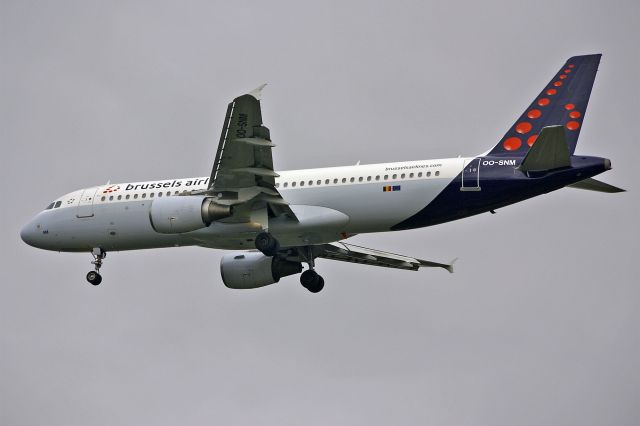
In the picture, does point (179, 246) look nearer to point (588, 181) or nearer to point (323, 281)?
point (323, 281)

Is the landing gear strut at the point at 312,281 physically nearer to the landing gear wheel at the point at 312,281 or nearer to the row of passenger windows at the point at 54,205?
the landing gear wheel at the point at 312,281

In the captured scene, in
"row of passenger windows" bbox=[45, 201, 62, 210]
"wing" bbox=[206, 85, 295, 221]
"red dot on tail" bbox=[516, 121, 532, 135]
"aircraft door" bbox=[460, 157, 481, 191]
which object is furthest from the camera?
"row of passenger windows" bbox=[45, 201, 62, 210]

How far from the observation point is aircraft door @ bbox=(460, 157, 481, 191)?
1517 inches

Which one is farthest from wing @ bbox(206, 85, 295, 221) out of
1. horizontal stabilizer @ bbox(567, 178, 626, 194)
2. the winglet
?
horizontal stabilizer @ bbox(567, 178, 626, 194)

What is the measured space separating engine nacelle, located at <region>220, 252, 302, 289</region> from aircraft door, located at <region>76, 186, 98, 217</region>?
222 inches

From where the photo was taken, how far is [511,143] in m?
39.4

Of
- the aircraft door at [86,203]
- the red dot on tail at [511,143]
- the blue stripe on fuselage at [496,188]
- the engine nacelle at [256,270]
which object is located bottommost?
the engine nacelle at [256,270]

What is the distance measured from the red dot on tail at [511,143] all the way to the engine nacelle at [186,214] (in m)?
9.44

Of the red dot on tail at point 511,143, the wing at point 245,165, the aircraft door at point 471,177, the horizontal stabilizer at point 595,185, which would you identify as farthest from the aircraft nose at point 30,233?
the horizontal stabilizer at point 595,185

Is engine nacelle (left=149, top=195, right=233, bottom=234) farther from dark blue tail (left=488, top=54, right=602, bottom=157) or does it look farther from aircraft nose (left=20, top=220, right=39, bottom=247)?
dark blue tail (left=488, top=54, right=602, bottom=157)

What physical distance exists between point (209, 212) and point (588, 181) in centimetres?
1245

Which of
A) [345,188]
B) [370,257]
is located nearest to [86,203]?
[345,188]

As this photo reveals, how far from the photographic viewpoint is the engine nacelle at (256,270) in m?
44.8

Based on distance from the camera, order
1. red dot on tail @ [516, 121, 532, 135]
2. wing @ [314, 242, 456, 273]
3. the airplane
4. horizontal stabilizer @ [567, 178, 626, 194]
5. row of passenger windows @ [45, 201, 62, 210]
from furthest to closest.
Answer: wing @ [314, 242, 456, 273]
row of passenger windows @ [45, 201, 62, 210]
red dot on tail @ [516, 121, 532, 135]
horizontal stabilizer @ [567, 178, 626, 194]
the airplane
